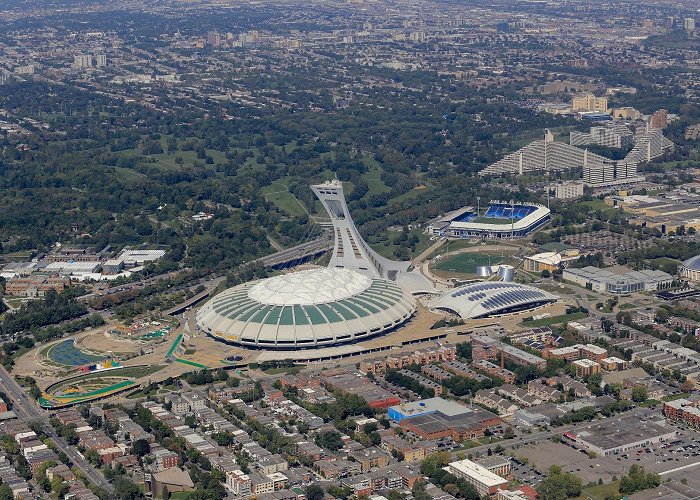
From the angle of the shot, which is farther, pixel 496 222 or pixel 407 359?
pixel 496 222

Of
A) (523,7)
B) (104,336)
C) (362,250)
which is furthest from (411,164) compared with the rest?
(523,7)

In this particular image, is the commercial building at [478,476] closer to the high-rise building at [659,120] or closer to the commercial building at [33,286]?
the commercial building at [33,286]

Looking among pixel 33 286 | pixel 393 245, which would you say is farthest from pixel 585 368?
pixel 33 286

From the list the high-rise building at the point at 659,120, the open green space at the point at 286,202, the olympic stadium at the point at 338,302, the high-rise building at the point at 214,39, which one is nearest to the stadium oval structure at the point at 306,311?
the olympic stadium at the point at 338,302

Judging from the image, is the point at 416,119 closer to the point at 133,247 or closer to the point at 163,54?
the point at 133,247

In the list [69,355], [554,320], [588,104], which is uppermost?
[69,355]

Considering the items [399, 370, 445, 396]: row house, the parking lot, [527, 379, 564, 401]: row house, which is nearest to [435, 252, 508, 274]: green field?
[399, 370, 445, 396]: row house

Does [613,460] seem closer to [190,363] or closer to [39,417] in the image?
[190,363]

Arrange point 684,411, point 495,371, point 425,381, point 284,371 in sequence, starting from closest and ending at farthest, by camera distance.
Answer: point 684,411 < point 425,381 < point 495,371 < point 284,371
